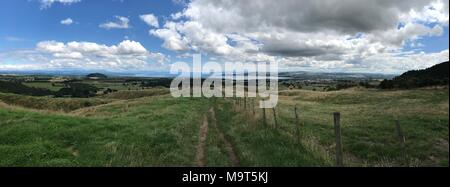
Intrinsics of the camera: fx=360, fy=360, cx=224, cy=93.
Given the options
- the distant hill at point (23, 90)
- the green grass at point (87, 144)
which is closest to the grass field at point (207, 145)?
the green grass at point (87, 144)

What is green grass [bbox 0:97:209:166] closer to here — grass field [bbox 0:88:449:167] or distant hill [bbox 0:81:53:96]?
grass field [bbox 0:88:449:167]

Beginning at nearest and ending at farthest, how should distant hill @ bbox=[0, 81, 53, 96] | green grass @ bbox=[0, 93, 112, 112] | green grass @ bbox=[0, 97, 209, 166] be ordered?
green grass @ bbox=[0, 97, 209, 166] → green grass @ bbox=[0, 93, 112, 112] → distant hill @ bbox=[0, 81, 53, 96]

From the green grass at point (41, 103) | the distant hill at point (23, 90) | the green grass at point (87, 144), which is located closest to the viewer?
the green grass at point (87, 144)

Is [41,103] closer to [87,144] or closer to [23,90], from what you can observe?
[87,144]

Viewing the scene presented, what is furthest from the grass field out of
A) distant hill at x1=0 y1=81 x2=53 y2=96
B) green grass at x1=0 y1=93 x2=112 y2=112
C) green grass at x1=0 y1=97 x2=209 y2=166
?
distant hill at x1=0 y1=81 x2=53 y2=96

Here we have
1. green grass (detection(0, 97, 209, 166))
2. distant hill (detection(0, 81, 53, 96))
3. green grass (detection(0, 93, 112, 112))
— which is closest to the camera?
green grass (detection(0, 97, 209, 166))

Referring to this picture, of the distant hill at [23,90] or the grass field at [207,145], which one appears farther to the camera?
the distant hill at [23,90]

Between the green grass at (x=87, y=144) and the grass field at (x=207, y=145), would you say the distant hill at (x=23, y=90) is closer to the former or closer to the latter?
the grass field at (x=207, y=145)

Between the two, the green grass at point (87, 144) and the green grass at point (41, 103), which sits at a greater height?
the green grass at point (87, 144)

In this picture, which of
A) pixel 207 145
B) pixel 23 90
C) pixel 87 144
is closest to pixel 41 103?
pixel 87 144

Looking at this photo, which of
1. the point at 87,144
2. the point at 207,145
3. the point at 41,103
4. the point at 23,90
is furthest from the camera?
the point at 23,90

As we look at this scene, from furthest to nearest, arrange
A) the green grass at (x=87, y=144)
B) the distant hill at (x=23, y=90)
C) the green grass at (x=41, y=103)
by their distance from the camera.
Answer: the distant hill at (x=23, y=90) → the green grass at (x=41, y=103) → the green grass at (x=87, y=144)
